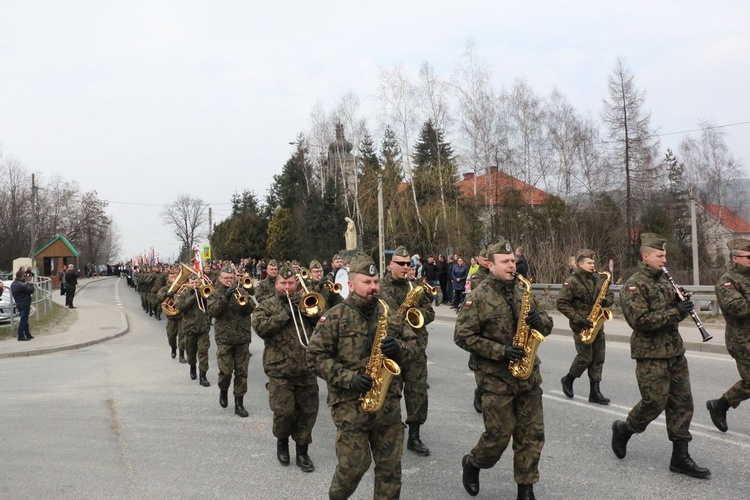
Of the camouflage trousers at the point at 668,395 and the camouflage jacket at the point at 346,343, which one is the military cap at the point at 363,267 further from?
the camouflage trousers at the point at 668,395

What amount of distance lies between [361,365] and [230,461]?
260 cm

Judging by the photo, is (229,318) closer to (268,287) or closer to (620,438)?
(268,287)

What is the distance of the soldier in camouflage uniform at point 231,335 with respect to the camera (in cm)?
806

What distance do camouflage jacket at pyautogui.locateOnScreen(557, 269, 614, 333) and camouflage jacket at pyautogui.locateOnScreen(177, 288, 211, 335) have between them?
5.88 m

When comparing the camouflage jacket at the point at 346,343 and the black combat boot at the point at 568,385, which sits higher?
the camouflage jacket at the point at 346,343

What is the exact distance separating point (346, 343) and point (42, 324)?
18.8 metres

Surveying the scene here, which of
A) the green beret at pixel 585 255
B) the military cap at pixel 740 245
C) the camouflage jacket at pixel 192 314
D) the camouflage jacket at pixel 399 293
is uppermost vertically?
the military cap at pixel 740 245

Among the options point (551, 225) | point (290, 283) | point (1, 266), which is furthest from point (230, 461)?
point (1, 266)

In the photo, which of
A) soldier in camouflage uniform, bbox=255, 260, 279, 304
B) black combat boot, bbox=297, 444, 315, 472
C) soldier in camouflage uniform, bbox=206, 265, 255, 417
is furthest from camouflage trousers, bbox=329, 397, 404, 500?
soldier in camouflage uniform, bbox=206, 265, 255, 417

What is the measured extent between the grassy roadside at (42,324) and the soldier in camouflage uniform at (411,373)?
1454 cm

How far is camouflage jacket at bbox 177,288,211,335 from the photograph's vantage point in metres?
10.3

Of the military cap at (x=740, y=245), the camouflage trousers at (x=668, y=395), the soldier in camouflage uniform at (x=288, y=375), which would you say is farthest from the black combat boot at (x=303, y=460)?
the military cap at (x=740, y=245)

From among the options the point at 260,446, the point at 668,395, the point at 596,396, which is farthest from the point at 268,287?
the point at 668,395

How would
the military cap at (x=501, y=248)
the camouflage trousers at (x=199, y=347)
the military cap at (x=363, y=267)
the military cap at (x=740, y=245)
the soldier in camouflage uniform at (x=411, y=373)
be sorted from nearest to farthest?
the military cap at (x=363, y=267) → the military cap at (x=501, y=248) → the military cap at (x=740, y=245) → the soldier in camouflage uniform at (x=411, y=373) → the camouflage trousers at (x=199, y=347)
